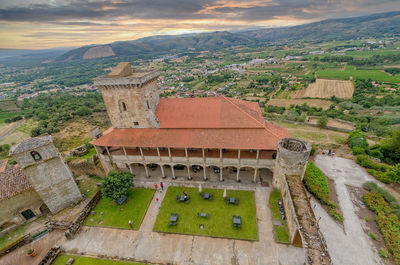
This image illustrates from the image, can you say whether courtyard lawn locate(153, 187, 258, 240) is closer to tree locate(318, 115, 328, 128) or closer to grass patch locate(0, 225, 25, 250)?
grass patch locate(0, 225, 25, 250)

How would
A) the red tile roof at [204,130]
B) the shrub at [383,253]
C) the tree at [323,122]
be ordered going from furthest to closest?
the tree at [323,122], the red tile roof at [204,130], the shrub at [383,253]

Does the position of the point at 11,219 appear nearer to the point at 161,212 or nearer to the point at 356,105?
the point at 161,212

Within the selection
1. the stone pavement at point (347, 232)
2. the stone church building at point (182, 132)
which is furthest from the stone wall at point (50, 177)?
the stone pavement at point (347, 232)

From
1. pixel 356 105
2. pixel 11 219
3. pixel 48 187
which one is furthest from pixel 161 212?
pixel 356 105

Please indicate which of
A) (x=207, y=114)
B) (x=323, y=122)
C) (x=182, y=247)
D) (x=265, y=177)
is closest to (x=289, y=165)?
(x=265, y=177)

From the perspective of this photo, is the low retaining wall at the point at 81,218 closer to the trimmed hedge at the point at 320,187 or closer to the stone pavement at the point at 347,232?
the stone pavement at the point at 347,232

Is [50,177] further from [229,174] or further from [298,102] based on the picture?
[298,102]
